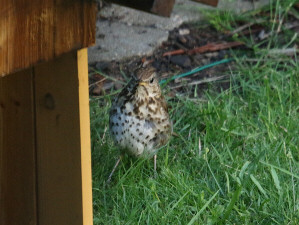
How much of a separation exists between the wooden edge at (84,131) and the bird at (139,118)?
1.08 metres

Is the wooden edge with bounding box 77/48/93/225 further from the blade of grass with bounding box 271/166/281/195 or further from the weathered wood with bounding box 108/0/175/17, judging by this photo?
the blade of grass with bounding box 271/166/281/195

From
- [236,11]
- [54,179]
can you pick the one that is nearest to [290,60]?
[236,11]

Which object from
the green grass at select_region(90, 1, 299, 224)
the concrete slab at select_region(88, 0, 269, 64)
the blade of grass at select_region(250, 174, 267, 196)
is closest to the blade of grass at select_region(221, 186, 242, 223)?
the green grass at select_region(90, 1, 299, 224)

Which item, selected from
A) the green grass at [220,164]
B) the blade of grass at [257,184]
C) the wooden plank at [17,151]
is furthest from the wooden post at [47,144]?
the blade of grass at [257,184]

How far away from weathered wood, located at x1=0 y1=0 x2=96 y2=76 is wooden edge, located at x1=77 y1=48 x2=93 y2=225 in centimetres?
15

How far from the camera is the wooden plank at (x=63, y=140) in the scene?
113 inches

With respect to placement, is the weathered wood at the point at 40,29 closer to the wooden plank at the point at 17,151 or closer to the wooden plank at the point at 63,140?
the wooden plank at the point at 63,140

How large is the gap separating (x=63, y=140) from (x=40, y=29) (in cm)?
60

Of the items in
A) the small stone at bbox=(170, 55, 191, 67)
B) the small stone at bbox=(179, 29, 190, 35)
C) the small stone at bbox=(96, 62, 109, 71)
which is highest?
the small stone at bbox=(179, 29, 190, 35)

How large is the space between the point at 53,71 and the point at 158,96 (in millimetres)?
1437

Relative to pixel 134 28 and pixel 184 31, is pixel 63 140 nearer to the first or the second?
pixel 134 28

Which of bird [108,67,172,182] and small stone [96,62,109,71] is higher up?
small stone [96,62,109,71]

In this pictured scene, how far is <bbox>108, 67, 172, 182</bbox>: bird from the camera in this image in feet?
13.6

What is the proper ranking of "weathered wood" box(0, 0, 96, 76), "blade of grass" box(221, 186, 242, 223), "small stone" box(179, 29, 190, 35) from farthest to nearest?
"small stone" box(179, 29, 190, 35)
"blade of grass" box(221, 186, 242, 223)
"weathered wood" box(0, 0, 96, 76)
